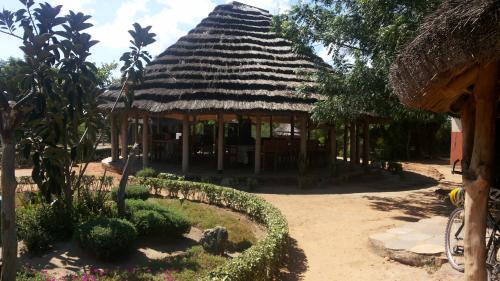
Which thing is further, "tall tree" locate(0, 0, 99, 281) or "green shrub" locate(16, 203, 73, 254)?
"green shrub" locate(16, 203, 73, 254)

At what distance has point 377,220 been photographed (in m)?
9.45

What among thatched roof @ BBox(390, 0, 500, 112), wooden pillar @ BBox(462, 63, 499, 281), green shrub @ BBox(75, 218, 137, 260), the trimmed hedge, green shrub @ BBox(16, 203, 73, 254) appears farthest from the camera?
green shrub @ BBox(16, 203, 73, 254)

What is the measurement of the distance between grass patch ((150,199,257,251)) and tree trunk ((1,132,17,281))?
150 inches

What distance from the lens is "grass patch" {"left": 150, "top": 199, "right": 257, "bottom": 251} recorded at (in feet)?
25.6

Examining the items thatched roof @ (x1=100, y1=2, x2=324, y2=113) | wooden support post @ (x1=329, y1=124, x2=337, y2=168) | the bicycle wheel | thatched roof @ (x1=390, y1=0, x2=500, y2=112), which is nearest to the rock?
the bicycle wheel

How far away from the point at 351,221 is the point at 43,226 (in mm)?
6179

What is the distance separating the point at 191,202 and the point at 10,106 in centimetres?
708

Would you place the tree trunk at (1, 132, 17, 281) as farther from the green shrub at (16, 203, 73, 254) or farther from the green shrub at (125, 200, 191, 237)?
the green shrub at (125, 200, 191, 237)

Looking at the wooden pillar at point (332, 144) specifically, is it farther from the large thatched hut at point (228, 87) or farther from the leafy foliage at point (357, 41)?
the leafy foliage at point (357, 41)

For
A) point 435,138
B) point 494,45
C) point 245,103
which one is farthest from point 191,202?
point 435,138

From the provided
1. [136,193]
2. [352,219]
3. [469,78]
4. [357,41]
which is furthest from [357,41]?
[469,78]

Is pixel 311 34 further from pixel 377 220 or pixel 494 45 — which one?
pixel 494 45

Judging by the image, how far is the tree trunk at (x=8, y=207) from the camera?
14.2ft

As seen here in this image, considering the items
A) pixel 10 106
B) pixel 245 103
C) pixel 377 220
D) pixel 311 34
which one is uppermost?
pixel 311 34
